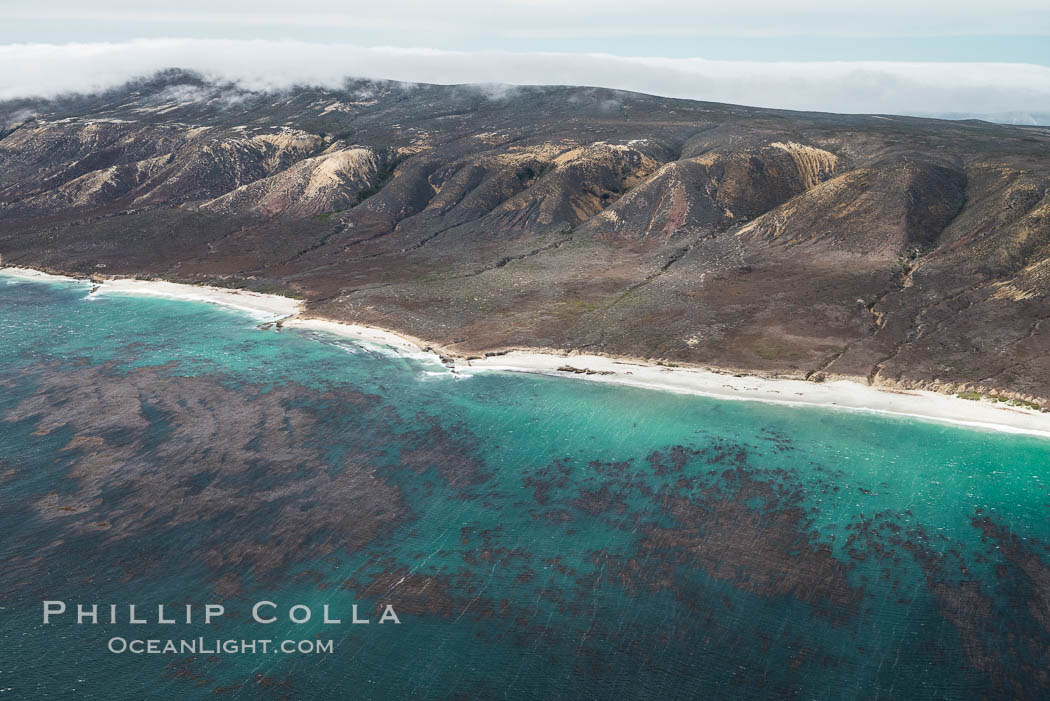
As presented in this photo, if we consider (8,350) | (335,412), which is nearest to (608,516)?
(335,412)

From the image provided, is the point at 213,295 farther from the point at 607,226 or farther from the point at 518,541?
the point at 518,541

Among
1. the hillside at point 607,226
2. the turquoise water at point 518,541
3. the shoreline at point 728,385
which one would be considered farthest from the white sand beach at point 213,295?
the turquoise water at point 518,541

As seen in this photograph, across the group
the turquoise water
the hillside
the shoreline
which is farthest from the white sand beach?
the turquoise water

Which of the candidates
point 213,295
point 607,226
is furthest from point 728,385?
point 213,295

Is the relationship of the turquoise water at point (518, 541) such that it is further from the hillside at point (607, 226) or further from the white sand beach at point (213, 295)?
the white sand beach at point (213, 295)

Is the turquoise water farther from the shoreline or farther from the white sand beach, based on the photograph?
the white sand beach

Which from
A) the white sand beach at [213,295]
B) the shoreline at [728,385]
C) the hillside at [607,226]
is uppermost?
the hillside at [607,226]
